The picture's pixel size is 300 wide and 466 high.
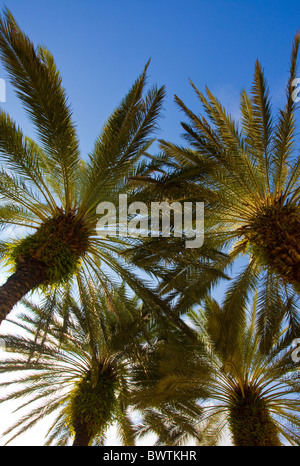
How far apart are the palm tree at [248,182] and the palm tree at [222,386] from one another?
4.19 ft

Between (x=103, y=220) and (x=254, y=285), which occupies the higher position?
(x=103, y=220)

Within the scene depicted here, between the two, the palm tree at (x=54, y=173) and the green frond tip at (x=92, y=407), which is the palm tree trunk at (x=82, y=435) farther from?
the palm tree at (x=54, y=173)

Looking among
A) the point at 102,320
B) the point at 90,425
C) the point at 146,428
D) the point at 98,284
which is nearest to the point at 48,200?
the point at 98,284

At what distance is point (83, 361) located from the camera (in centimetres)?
946

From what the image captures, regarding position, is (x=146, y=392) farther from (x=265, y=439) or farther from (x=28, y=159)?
(x=28, y=159)

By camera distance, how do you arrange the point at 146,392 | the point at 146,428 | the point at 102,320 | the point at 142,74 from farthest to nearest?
1. the point at 146,428
2. the point at 102,320
3. the point at 146,392
4. the point at 142,74

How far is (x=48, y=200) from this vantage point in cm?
679

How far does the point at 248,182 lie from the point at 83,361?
23.6 ft

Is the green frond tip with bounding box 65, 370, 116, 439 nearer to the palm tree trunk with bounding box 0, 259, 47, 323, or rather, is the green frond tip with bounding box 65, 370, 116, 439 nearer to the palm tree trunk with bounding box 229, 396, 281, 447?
the palm tree trunk with bounding box 229, 396, 281, 447

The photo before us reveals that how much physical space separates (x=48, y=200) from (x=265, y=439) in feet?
24.3

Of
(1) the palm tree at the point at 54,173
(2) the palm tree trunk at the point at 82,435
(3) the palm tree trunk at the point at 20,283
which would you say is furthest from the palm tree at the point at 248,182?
(2) the palm tree trunk at the point at 82,435

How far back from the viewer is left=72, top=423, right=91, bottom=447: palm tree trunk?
25.2 feet

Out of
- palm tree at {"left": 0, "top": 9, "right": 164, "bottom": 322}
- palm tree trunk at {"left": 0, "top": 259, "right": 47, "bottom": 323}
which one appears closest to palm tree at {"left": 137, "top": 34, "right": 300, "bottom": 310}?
palm tree at {"left": 0, "top": 9, "right": 164, "bottom": 322}

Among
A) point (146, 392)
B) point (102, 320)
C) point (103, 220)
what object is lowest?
point (146, 392)
